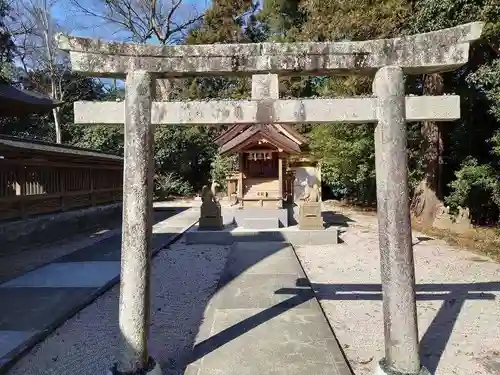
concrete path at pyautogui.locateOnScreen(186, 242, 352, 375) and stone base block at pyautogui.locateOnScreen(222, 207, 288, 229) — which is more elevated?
stone base block at pyautogui.locateOnScreen(222, 207, 288, 229)

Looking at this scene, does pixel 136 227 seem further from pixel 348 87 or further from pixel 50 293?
pixel 348 87

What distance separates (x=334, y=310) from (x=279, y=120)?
326 cm

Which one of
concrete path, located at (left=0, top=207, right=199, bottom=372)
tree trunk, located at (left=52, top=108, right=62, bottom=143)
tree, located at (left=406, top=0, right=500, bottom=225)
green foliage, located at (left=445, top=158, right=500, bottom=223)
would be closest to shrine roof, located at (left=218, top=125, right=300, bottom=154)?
concrete path, located at (left=0, top=207, right=199, bottom=372)

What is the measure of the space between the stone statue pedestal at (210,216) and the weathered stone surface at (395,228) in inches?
347

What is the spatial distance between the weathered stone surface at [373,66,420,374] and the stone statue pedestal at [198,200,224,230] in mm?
8814

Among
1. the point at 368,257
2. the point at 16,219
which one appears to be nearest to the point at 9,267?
the point at 16,219

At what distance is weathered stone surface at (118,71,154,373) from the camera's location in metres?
3.52

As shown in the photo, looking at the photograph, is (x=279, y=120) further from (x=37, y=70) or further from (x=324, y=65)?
(x=37, y=70)

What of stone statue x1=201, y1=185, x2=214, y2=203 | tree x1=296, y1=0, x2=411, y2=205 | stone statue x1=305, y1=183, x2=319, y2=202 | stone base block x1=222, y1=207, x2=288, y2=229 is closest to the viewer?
tree x1=296, y1=0, x2=411, y2=205

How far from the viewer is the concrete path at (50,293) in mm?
4594

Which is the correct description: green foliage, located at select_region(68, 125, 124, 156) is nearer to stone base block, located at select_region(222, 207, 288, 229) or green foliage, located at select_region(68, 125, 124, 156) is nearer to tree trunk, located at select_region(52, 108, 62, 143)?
tree trunk, located at select_region(52, 108, 62, 143)

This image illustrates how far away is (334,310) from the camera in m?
5.64

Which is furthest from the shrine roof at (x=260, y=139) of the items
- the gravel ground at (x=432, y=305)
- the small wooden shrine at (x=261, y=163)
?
the gravel ground at (x=432, y=305)

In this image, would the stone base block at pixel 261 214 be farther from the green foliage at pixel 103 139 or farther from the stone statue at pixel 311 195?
the green foliage at pixel 103 139
